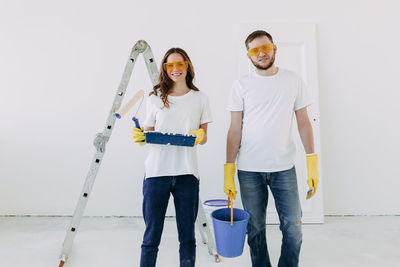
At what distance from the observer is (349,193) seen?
8.79ft

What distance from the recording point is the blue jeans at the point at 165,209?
1287 millimetres

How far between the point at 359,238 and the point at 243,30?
2110mm

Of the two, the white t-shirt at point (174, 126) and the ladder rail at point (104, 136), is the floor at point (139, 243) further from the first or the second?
the white t-shirt at point (174, 126)

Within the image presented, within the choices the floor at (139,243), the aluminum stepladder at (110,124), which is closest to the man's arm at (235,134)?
the aluminum stepladder at (110,124)

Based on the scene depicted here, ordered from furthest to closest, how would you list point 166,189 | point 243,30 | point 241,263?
point 243,30
point 241,263
point 166,189

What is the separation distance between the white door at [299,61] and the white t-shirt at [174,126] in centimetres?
134

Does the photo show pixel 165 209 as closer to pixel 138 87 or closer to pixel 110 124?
pixel 110 124

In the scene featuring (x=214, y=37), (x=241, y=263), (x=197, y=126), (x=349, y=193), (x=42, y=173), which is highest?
(x=214, y=37)

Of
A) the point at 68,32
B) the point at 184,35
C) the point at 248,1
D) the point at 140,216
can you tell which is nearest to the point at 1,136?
the point at 68,32

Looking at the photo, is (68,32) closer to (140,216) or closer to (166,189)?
(140,216)

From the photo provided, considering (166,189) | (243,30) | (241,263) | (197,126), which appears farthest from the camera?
(243,30)

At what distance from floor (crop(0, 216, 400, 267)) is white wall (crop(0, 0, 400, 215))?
0.21m

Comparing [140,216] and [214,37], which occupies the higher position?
[214,37]

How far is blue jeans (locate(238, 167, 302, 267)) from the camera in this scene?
1364mm
